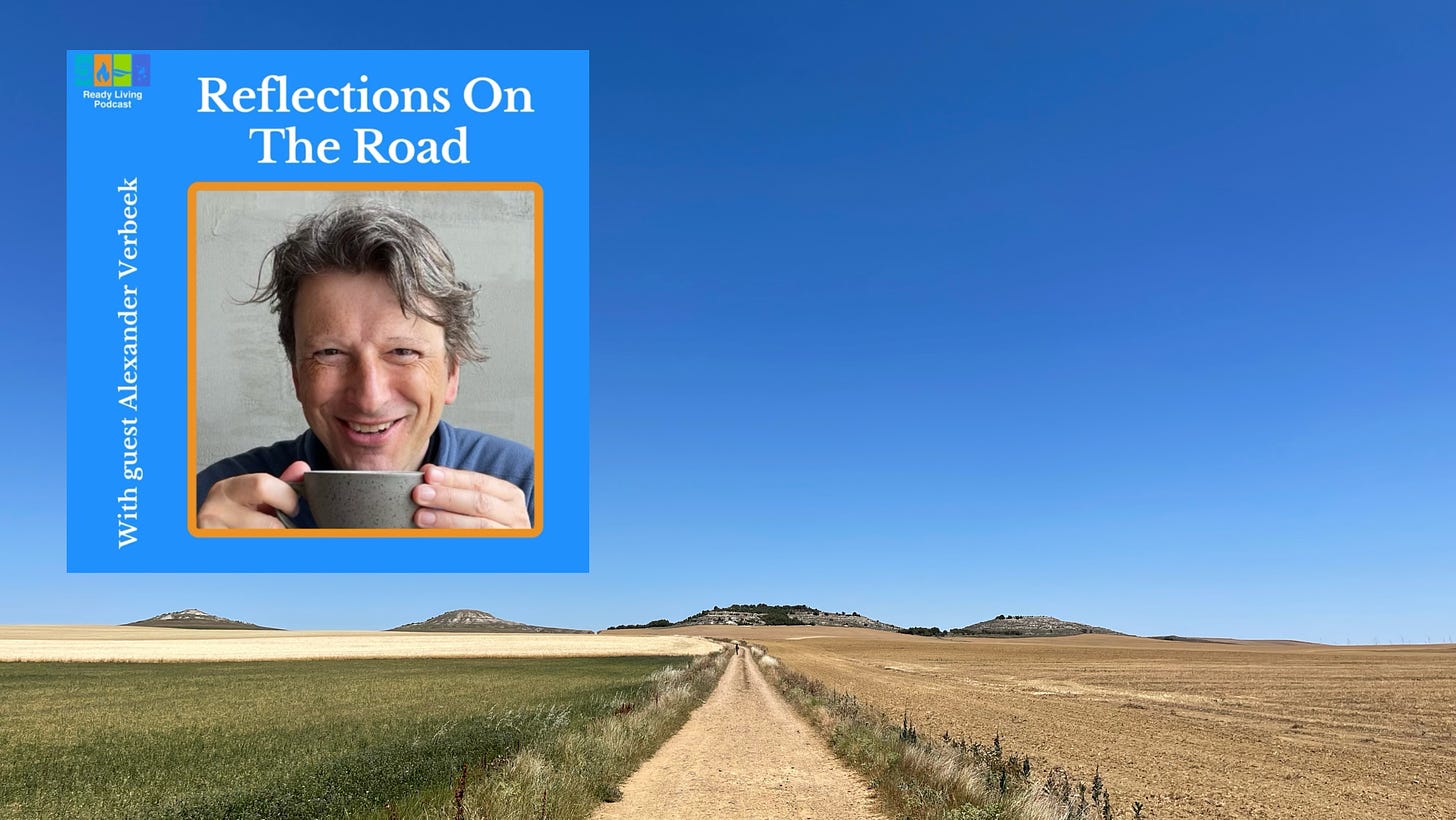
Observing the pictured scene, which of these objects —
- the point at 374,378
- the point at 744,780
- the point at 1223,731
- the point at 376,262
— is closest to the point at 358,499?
the point at 374,378

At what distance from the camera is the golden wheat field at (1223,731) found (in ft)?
64.4

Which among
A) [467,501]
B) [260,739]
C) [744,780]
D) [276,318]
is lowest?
[260,739]

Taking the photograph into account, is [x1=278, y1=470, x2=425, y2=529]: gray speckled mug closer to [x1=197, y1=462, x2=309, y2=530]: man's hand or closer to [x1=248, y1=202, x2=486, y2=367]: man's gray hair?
[x1=197, y1=462, x2=309, y2=530]: man's hand

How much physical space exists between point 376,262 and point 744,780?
38.4 feet

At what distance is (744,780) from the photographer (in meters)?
17.1

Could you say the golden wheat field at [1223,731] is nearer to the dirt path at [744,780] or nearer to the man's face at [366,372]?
the dirt path at [744,780]

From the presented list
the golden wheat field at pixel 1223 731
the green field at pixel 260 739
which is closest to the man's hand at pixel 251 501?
the green field at pixel 260 739

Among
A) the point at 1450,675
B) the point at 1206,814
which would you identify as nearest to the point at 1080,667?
the point at 1450,675

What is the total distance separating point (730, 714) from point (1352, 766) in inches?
690

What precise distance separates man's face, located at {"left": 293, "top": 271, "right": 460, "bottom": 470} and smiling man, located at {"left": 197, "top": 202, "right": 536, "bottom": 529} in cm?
1

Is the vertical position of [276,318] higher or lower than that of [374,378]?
higher

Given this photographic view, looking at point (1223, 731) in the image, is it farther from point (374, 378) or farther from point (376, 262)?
point (376, 262)

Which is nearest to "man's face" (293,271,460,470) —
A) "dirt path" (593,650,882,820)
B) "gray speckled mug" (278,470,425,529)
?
"gray speckled mug" (278,470,425,529)

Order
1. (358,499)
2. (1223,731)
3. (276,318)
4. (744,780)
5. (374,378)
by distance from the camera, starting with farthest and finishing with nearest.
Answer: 1. (1223,731)
2. (744,780)
3. (276,318)
4. (374,378)
5. (358,499)
